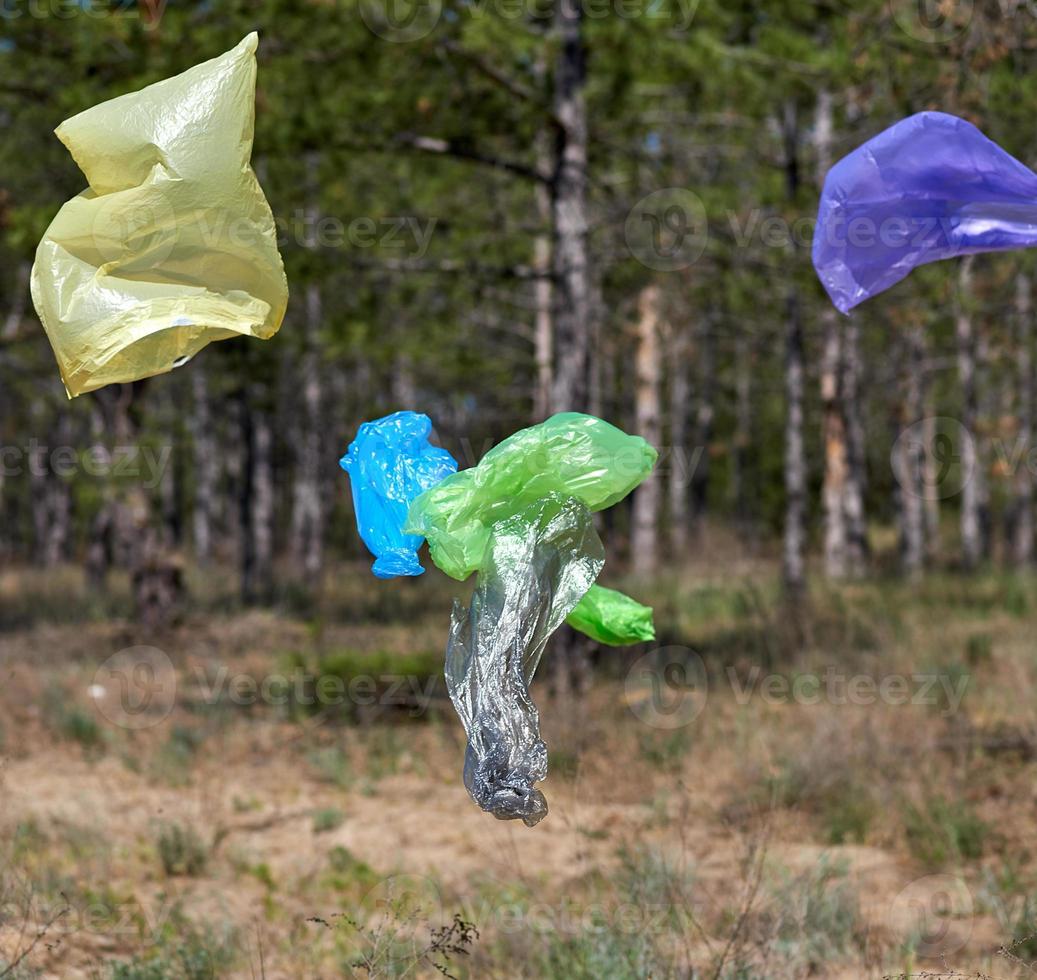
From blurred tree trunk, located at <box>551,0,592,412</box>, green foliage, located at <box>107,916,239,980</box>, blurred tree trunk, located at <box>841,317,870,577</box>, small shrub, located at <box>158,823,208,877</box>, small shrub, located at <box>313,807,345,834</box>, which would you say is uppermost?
blurred tree trunk, located at <box>551,0,592,412</box>

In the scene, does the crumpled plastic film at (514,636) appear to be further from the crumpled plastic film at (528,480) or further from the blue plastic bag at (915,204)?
the blue plastic bag at (915,204)

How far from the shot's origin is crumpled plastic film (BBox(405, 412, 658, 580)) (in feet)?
8.03

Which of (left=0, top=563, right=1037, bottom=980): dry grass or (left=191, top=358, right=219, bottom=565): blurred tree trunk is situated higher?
(left=191, top=358, right=219, bottom=565): blurred tree trunk

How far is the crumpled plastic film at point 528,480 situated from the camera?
2.45 meters

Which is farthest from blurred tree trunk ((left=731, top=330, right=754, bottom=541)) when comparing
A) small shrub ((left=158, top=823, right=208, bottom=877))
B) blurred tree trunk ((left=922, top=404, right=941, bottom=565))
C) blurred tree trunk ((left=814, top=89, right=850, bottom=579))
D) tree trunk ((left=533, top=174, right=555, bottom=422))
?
small shrub ((left=158, top=823, right=208, bottom=877))

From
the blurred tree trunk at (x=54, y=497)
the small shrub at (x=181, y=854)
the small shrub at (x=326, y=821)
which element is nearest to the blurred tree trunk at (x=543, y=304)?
the small shrub at (x=326, y=821)

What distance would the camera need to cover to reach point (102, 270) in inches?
92.3

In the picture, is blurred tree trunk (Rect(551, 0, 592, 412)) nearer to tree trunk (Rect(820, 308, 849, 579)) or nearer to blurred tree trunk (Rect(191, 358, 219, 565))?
tree trunk (Rect(820, 308, 849, 579))

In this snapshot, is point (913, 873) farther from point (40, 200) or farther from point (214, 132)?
point (40, 200)

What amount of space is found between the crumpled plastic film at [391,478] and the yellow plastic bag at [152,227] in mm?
411

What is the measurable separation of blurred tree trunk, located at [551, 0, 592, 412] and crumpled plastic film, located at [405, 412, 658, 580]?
5.23 m

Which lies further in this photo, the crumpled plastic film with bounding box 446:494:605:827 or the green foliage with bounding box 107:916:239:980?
the green foliage with bounding box 107:916:239:980

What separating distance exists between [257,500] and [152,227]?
17.3m

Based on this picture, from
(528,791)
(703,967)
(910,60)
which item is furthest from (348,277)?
(528,791)
